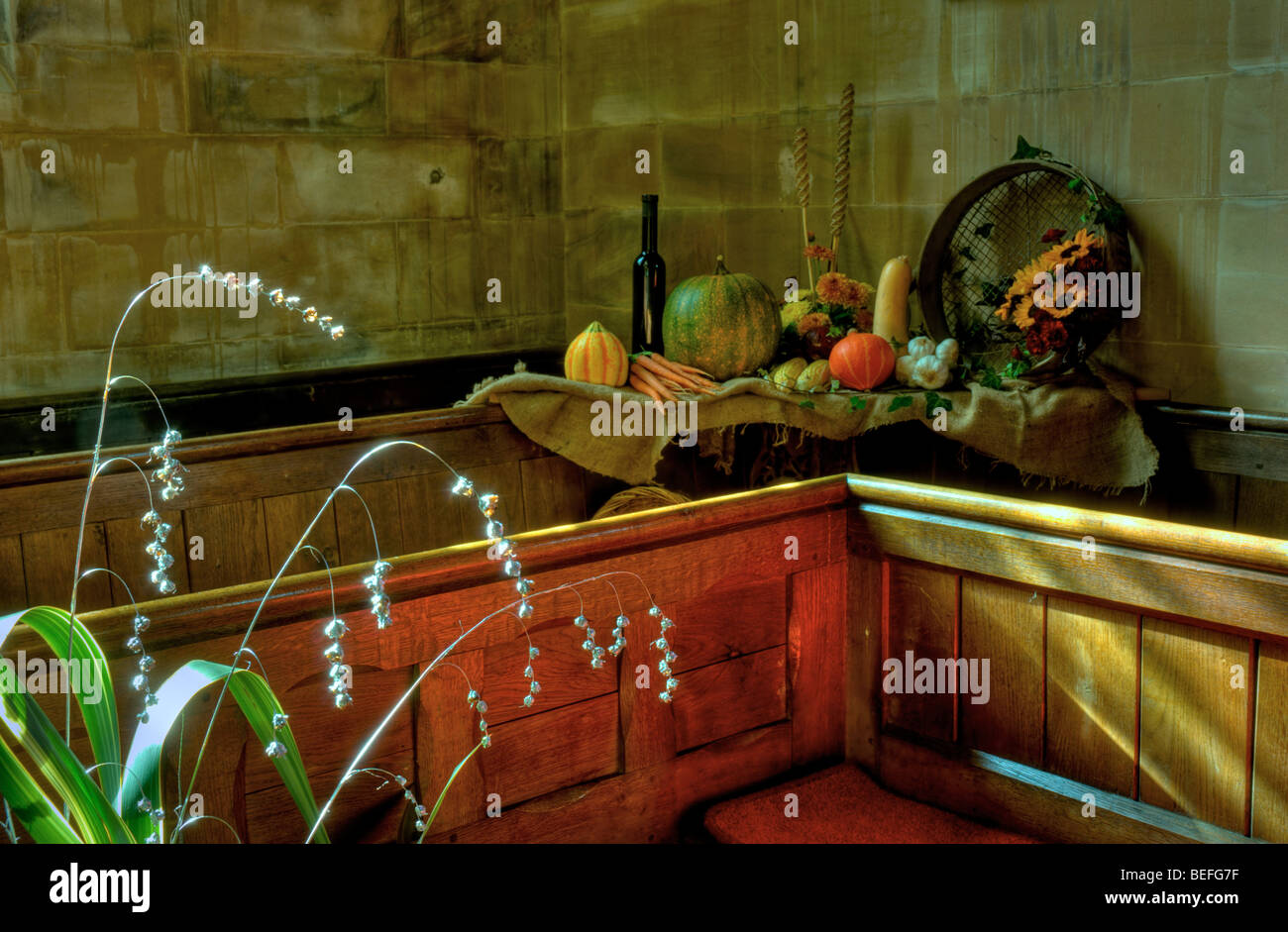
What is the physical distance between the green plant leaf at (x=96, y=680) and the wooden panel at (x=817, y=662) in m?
1.48

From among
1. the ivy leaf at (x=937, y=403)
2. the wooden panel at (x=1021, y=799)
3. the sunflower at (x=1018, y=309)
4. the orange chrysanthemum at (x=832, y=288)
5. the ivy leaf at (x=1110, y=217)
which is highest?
the ivy leaf at (x=1110, y=217)

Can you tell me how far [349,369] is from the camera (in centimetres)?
487

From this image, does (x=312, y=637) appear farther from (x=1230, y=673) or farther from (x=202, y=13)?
(x=202, y=13)

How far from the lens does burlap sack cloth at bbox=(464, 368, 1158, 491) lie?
3.37 m

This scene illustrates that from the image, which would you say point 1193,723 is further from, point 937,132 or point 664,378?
point 937,132

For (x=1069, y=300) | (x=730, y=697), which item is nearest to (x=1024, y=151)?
(x=1069, y=300)

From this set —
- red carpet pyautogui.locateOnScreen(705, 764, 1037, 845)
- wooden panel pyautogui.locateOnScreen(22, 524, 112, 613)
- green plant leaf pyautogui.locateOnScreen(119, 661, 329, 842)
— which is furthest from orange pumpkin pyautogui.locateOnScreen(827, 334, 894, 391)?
green plant leaf pyautogui.locateOnScreen(119, 661, 329, 842)

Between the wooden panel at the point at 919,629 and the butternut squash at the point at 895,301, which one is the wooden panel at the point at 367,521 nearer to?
the wooden panel at the point at 919,629

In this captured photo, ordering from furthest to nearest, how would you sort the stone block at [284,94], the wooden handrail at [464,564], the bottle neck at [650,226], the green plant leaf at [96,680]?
1. the stone block at [284,94]
2. the bottle neck at [650,226]
3. the wooden handrail at [464,564]
4. the green plant leaf at [96,680]

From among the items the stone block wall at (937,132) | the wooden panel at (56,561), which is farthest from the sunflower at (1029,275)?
the wooden panel at (56,561)

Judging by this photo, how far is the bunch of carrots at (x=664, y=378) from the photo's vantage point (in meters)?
3.63

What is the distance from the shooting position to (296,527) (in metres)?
3.17

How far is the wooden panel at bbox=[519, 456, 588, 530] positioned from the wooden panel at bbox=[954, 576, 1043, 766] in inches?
63.3

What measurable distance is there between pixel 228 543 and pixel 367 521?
0.38 metres
